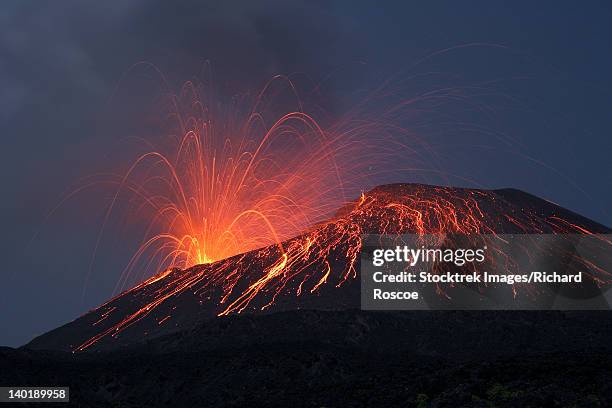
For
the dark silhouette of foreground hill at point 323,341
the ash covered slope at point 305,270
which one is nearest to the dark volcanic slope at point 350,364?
the dark silhouette of foreground hill at point 323,341

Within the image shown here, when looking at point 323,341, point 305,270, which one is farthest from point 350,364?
point 305,270

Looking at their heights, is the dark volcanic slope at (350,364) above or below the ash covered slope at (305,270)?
below

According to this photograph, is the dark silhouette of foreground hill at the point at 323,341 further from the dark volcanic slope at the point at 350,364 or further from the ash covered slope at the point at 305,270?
the ash covered slope at the point at 305,270

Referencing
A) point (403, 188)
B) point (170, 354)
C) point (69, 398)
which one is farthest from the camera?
point (403, 188)

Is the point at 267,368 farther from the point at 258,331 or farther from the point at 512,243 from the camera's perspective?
the point at 512,243

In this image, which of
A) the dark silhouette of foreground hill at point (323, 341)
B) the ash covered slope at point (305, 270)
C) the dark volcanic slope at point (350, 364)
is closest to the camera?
the dark volcanic slope at point (350, 364)

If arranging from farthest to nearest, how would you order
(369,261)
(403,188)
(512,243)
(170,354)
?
(403,188) → (512,243) → (369,261) → (170,354)

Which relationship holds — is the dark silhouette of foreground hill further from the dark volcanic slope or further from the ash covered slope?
the ash covered slope

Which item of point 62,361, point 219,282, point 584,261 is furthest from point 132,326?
point 584,261

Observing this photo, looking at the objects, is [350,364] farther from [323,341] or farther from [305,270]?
[305,270]
